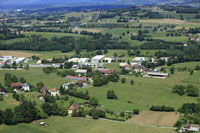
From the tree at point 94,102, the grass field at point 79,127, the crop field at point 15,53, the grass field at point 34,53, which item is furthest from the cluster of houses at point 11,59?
the grass field at point 79,127

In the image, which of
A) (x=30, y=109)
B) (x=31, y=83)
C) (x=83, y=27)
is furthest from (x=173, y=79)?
(x=83, y=27)

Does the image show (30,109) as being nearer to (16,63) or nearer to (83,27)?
(16,63)

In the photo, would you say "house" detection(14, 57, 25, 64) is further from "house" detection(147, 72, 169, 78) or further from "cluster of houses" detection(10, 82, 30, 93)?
"house" detection(147, 72, 169, 78)

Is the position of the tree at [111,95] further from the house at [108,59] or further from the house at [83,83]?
the house at [108,59]

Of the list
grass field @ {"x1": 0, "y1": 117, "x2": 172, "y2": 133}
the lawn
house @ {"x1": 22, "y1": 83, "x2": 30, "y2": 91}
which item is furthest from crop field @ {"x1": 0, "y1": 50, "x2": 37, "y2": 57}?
grass field @ {"x1": 0, "y1": 117, "x2": 172, "y2": 133}

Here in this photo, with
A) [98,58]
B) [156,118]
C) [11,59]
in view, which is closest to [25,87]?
[156,118]
